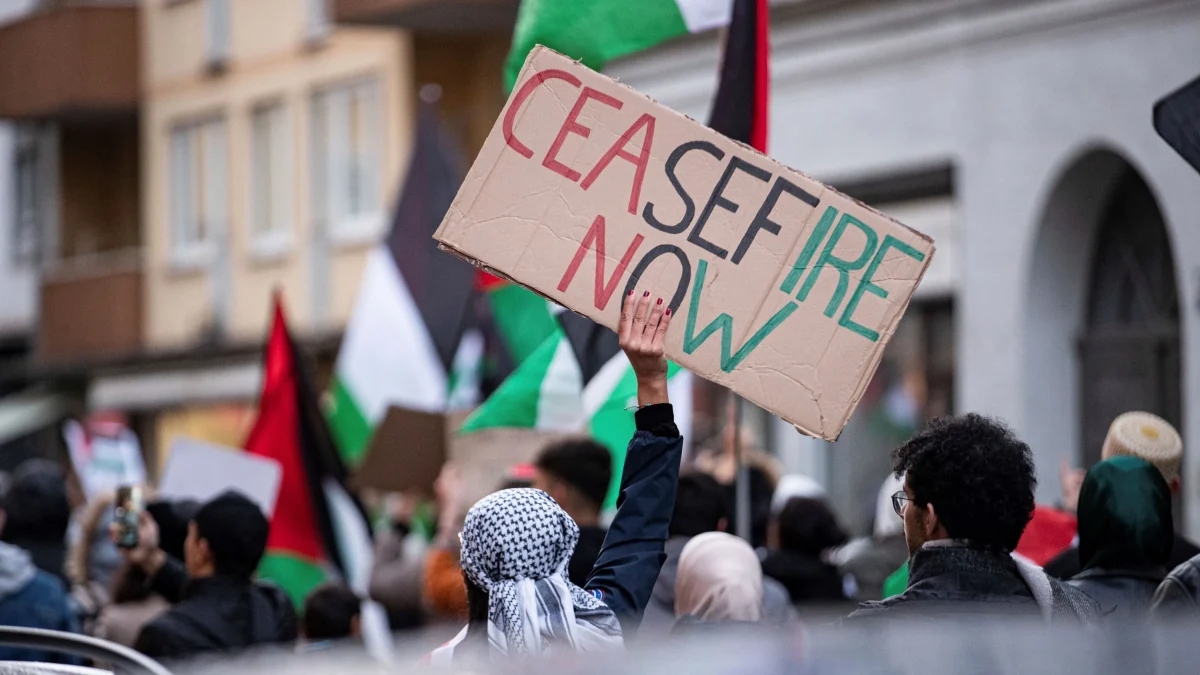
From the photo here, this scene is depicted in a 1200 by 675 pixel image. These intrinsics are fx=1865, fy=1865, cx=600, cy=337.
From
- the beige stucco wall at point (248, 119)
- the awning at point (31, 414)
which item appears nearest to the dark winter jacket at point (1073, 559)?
the beige stucco wall at point (248, 119)

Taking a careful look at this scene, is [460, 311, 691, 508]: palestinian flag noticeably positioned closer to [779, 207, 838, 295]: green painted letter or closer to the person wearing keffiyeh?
[779, 207, 838, 295]: green painted letter

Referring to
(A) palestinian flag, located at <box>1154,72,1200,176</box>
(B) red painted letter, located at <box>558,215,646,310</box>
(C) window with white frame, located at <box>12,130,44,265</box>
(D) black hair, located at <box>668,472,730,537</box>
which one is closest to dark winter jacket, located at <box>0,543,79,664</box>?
(D) black hair, located at <box>668,472,730,537</box>

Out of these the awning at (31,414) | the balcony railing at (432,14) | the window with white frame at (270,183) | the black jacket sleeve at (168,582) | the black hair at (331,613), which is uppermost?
the balcony railing at (432,14)

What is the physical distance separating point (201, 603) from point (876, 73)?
988 cm

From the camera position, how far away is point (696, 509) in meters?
6.44

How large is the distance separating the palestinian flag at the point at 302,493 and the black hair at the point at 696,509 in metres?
3.07

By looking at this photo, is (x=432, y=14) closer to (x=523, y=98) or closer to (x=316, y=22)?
(x=316, y=22)

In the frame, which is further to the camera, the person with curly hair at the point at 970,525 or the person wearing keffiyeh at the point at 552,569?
the person with curly hair at the point at 970,525

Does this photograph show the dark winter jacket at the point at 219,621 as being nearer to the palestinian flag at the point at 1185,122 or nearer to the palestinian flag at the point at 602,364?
the palestinian flag at the point at 602,364

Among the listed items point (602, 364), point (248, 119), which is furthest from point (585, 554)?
point (248, 119)

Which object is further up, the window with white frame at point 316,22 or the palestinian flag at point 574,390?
the window with white frame at point 316,22

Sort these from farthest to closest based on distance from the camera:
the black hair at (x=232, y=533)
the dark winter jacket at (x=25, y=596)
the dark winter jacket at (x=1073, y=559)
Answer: the dark winter jacket at (x=25, y=596)
the black hair at (x=232, y=533)
the dark winter jacket at (x=1073, y=559)

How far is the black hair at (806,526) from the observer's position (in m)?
7.07

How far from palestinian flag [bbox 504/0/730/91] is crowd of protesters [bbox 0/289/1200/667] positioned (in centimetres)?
164
